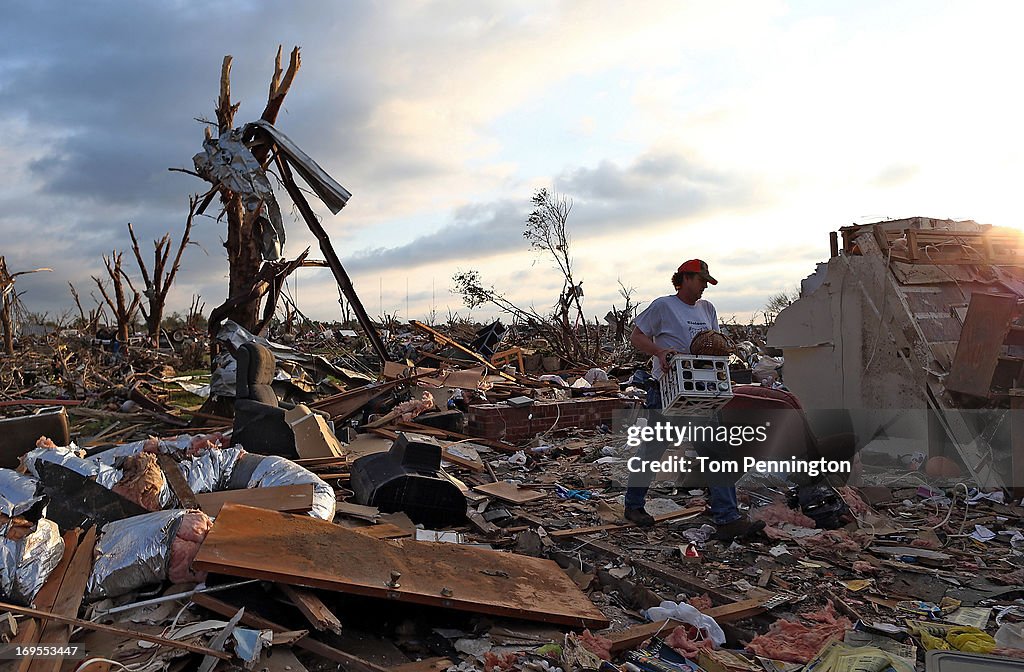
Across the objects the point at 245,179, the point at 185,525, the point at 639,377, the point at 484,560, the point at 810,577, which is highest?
the point at 245,179

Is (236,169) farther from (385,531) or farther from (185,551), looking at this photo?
(185,551)

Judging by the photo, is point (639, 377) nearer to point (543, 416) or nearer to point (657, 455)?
point (657, 455)

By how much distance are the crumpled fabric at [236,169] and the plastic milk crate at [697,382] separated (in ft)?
28.7

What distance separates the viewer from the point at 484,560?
13.3ft

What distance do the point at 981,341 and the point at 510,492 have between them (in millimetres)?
4203

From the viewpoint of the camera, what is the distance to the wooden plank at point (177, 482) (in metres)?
4.49

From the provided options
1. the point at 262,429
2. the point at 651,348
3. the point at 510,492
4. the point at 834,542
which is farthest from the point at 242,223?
the point at 834,542

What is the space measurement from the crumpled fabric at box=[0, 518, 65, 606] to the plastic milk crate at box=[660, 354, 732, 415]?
11.4 feet

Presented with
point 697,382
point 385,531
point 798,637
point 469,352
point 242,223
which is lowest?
point 798,637

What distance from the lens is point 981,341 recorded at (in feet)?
19.9

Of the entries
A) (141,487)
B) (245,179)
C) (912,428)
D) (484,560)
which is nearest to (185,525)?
(141,487)

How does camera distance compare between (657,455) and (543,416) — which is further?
(543,416)

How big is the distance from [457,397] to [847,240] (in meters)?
5.17

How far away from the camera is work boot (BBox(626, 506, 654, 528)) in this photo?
5.29 metres
